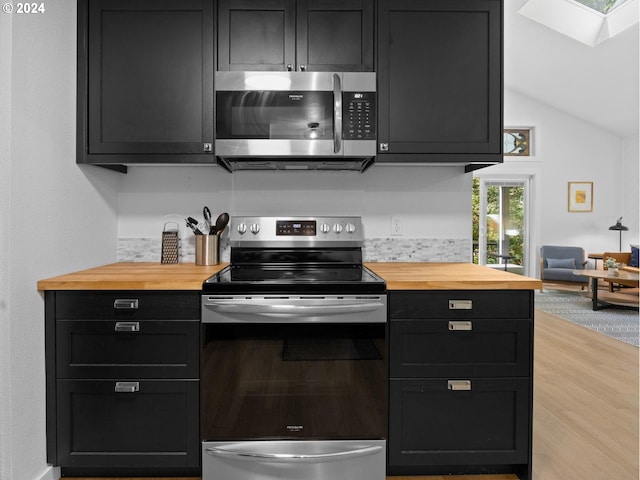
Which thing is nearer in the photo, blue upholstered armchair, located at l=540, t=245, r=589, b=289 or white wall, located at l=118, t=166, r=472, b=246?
white wall, located at l=118, t=166, r=472, b=246

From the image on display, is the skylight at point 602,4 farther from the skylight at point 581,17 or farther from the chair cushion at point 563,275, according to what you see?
the chair cushion at point 563,275

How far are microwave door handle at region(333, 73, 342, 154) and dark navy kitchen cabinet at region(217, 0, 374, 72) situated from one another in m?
0.12

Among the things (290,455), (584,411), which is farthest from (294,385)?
(584,411)

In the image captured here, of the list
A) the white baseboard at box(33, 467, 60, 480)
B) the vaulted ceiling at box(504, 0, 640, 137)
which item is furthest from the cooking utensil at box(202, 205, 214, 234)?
the vaulted ceiling at box(504, 0, 640, 137)

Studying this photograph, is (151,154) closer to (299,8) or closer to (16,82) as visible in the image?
(16,82)

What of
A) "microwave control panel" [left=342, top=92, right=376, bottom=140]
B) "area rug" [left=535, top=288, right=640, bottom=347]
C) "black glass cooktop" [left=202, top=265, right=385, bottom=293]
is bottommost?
"area rug" [left=535, top=288, right=640, bottom=347]

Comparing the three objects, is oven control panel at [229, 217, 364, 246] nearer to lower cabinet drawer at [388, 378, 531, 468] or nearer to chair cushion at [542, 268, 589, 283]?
lower cabinet drawer at [388, 378, 531, 468]

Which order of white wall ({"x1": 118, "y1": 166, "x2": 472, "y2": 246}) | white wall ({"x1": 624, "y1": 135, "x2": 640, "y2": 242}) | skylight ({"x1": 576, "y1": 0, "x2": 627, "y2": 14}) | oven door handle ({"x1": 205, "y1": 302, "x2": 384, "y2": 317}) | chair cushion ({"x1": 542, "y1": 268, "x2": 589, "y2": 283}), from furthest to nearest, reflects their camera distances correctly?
white wall ({"x1": 624, "y1": 135, "x2": 640, "y2": 242}) < chair cushion ({"x1": 542, "y1": 268, "x2": 589, "y2": 283}) < skylight ({"x1": 576, "y1": 0, "x2": 627, "y2": 14}) < white wall ({"x1": 118, "y1": 166, "x2": 472, "y2": 246}) < oven door handle ({"x1": 205, "y1": 302, "x2": 384, "y2": 317})

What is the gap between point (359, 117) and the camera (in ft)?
6.55

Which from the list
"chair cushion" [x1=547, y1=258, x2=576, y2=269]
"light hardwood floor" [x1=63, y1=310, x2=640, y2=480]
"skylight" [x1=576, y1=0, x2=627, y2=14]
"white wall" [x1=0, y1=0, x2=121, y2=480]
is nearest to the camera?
"white wall" [x1=0, y1=0, x2=121, y2=480]

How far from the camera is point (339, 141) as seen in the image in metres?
1.98

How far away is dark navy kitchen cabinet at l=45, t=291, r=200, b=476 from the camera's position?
1727 millimetres

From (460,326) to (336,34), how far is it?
57.7 inches

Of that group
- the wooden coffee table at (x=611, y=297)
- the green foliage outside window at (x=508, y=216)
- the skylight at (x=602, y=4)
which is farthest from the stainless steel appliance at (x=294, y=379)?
the green foliage outside window at (x=508, y=216)
